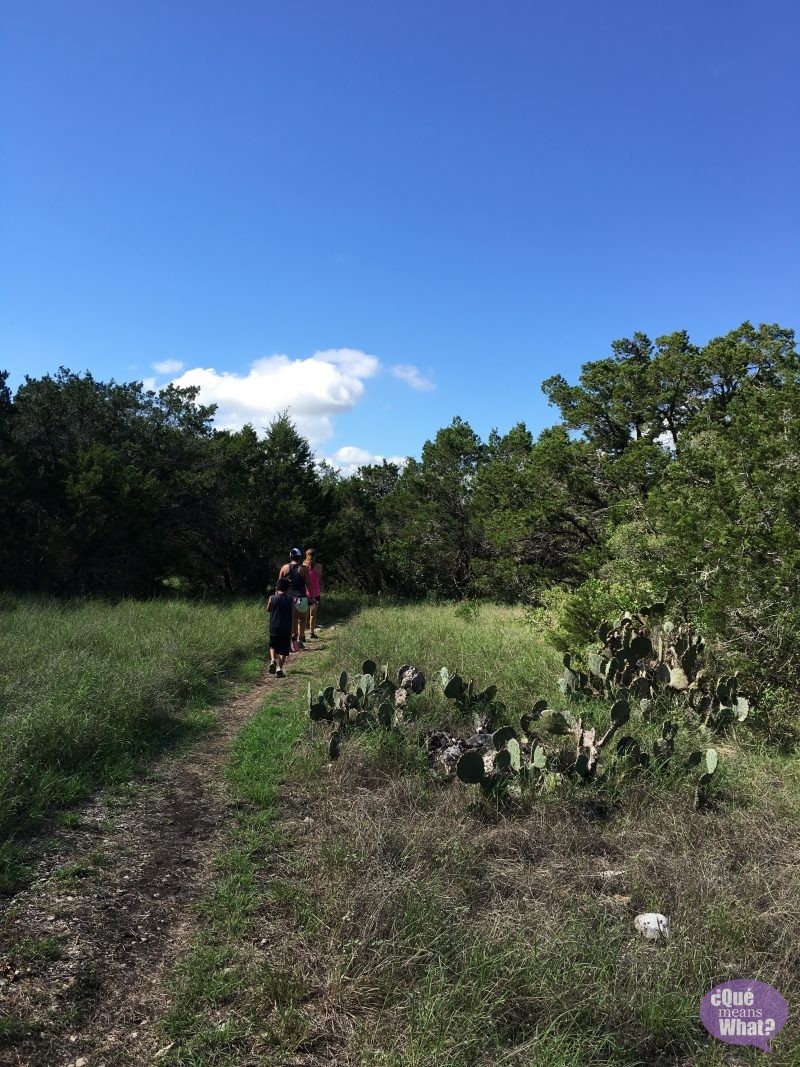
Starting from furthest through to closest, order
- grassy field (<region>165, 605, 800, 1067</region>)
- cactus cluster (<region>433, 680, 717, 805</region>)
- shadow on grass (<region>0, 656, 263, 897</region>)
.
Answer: cactus cluster (<region>433, 680, 717, 805</region>) → shadow on grass (<region>0, 656, 263, 897</region>) → grassy field (<region>165, 605, 800, 1067</region>)

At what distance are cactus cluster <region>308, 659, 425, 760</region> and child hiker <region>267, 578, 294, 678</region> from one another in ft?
9.58

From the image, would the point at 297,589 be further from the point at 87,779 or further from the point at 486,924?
the point at 486,924

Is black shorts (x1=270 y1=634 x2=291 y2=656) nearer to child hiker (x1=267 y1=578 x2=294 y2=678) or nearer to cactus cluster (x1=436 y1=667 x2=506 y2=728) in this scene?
child hiker (x1=267 y1=578 x2=294 y2=678)

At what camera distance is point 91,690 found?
6059 mm

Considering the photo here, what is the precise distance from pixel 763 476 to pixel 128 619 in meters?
9.54

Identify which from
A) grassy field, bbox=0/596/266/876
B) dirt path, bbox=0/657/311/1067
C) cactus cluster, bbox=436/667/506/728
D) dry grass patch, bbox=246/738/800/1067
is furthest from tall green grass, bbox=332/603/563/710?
dirt path, bbox=0/657/311/1067

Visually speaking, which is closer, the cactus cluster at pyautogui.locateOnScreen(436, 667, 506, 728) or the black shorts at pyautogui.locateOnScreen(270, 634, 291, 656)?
the cactus cluster at pyautogui.locateOnScreen(436, 667, 506, 728)

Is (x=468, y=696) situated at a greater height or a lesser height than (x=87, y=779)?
greater

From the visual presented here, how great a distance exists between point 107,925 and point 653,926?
2712mm

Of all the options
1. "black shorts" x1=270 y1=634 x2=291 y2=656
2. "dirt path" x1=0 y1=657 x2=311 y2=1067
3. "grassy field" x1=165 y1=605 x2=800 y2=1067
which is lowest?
"dirt path" x1=0 y1=657 x2=311 y2=1067

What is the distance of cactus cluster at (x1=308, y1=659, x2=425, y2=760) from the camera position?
568 cm

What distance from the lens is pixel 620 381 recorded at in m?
15.0

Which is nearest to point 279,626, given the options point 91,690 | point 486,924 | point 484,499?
point 91,690

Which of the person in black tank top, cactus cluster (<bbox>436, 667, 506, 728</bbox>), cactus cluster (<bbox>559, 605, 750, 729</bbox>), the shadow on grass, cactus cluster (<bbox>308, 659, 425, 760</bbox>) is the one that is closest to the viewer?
the shadow on grass
